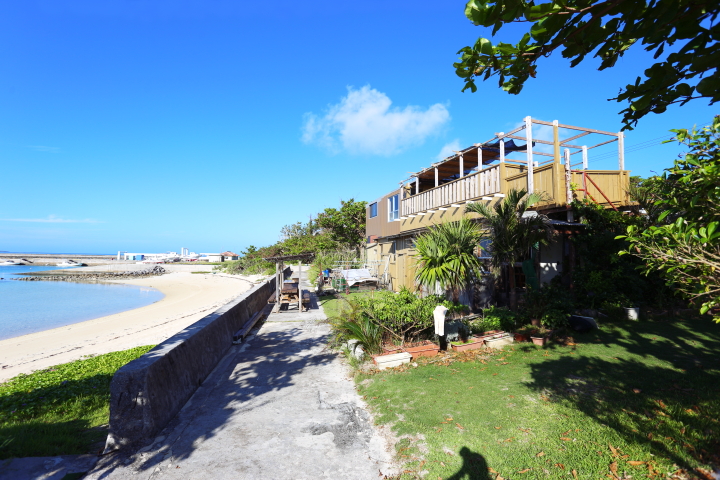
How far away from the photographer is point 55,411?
5391mm

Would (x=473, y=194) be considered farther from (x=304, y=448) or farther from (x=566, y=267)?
(x=304, y=448)

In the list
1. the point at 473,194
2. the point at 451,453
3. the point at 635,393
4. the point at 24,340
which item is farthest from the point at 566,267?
the point at 24,340

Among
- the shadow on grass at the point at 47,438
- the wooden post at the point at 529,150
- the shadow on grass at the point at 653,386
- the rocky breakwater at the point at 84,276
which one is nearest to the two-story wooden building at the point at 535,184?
the wooden post at the point at 529,150

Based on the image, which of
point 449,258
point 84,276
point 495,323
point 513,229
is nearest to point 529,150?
point 513,229

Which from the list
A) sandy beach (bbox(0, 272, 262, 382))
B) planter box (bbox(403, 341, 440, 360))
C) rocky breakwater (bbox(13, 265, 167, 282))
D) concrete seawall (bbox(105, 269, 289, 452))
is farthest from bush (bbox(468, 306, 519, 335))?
rocky breakwater (bbox(13, 265, 167, 282))

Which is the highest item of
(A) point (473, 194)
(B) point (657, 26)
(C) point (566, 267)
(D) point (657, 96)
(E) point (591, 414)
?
(A) point (473, 194)

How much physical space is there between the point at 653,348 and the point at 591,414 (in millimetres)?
3558

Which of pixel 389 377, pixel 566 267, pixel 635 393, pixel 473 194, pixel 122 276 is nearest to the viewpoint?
pixel 635 393

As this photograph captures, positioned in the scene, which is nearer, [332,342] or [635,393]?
[635,393]

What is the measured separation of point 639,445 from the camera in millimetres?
3426

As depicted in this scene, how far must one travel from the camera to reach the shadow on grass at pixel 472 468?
327 centimetres

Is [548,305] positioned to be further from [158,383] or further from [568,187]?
[158,383]

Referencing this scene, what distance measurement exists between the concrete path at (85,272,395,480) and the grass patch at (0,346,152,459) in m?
0.91

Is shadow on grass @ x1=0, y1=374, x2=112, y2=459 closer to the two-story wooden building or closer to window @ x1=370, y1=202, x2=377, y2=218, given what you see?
the two-story wooden building
